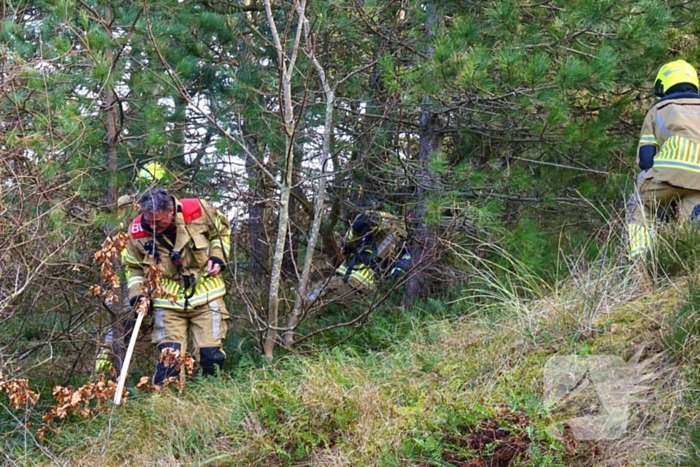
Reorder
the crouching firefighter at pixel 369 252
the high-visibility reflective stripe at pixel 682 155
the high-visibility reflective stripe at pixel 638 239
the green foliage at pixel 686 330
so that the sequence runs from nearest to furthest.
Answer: the green foliage at pixel 686 330, the high-visibility reflective stripe at pixel 638 239, the high-visibility reflective stripe at pixel 682 155, the crouching firefighter at pixel 369 252

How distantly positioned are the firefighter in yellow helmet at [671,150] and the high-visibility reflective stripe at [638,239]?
0.34 ft

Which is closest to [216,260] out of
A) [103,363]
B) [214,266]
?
[214,266]

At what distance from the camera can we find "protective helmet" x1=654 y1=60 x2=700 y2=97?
5.70m

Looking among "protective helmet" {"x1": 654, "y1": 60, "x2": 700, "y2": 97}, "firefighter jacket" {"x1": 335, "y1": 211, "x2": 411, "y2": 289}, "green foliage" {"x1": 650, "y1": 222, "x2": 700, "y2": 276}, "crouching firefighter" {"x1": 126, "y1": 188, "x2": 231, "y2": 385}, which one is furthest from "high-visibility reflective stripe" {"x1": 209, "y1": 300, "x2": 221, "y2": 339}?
"protective helmet" {"x1": 654, "y1": 60, "x2": 700, "y2": 97}

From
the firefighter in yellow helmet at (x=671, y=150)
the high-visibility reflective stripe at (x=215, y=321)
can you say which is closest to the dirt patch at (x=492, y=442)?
the firefighter in yellow helmet at (x=671, y=150)

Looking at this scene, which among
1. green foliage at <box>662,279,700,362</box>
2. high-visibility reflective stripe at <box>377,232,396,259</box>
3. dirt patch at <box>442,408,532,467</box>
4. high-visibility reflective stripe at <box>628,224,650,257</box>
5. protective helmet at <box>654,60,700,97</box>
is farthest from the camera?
high-visibility reflective stripe at <box>377,232,396,259</box>

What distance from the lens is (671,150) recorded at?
18.1 feet

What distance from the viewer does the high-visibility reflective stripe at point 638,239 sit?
16.3ft

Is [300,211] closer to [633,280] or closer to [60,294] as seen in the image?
[60,294]

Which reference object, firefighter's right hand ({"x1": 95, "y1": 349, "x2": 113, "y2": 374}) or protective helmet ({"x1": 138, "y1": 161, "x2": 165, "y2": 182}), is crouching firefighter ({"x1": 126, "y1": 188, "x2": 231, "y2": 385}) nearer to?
protective helmet ({"x1": 138, "y1": 161, "x2": 165, "y2": 182})

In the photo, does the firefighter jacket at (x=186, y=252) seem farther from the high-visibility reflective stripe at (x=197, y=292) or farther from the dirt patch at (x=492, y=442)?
the dirt patch at (x=492, y=442)

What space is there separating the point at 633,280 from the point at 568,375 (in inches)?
44.0

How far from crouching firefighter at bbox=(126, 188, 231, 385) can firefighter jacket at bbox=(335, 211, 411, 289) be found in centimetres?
134

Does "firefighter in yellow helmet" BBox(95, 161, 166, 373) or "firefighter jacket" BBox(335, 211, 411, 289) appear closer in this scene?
"firefighter in yellow helmet" BBox(95, 161, 166, 373)
